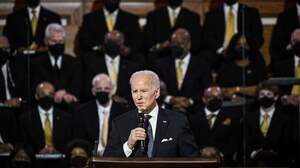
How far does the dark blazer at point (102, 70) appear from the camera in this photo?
654 cm

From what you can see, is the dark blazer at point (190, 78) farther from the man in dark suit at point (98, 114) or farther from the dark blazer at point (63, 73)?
the dark blazer at point (63, 73)

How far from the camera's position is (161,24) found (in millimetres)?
6887

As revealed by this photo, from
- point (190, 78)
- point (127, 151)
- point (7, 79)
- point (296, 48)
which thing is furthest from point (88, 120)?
point (127, 151)

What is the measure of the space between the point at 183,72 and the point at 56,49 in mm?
1166

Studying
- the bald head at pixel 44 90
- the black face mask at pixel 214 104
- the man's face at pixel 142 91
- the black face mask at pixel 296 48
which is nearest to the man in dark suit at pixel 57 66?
the bald head at pixel 44 90

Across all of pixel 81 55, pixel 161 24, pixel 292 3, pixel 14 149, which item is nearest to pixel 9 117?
pixel 14 149

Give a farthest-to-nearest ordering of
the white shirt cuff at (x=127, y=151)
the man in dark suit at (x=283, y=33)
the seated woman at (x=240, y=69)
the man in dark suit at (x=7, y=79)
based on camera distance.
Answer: the man in dark suit at (x=283, y=33) < the seated woman at (x=240, y=69) < the man in dark suit at (x=7, y=79) < the white shirt cuff at (x=127, y=151)

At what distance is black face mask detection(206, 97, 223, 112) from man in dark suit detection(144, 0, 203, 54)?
611mm

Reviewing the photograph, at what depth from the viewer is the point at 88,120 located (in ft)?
20.9

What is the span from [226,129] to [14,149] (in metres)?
1.85

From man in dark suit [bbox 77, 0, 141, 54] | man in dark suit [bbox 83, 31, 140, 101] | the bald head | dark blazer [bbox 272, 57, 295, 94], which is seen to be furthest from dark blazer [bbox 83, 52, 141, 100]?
dark blazer [bbox 272, 57, 295, 94]

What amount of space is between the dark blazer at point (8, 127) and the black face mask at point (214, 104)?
1.69 metres

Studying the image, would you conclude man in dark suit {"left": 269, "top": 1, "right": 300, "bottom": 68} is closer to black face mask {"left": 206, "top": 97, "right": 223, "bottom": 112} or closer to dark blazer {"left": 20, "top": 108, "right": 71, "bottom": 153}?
black face mask {"left": 206, "top": 97, "right": 223, "bottom": 112}

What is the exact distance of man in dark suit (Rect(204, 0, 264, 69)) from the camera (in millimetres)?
6824
